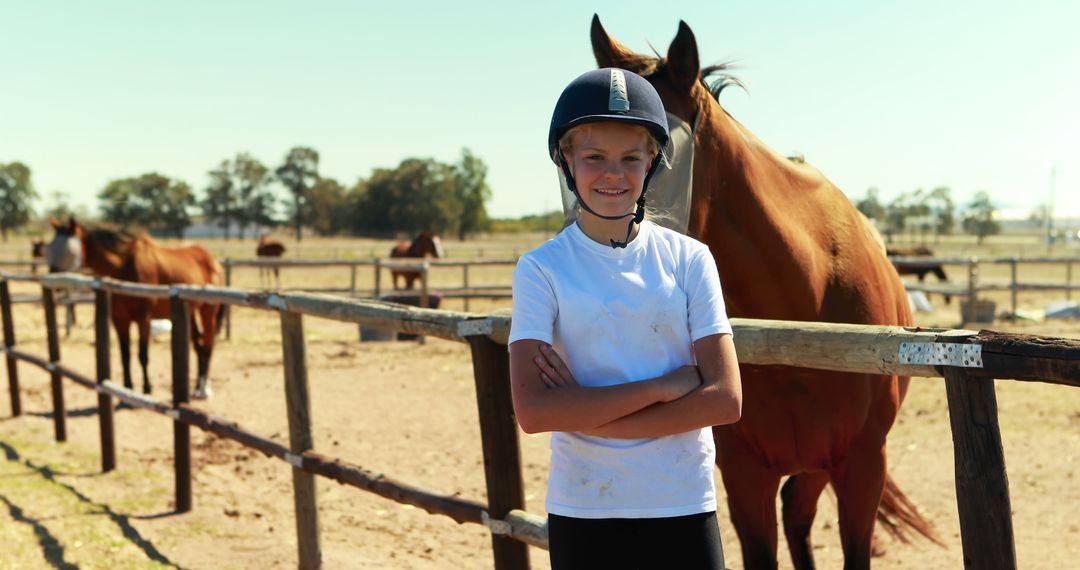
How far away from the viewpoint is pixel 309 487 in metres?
3.82

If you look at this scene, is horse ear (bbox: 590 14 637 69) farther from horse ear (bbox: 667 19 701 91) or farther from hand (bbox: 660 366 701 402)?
hand (bbox: 660 366 701 402)

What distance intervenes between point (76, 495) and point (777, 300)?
174 inches

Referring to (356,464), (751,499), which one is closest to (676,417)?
(751,499)

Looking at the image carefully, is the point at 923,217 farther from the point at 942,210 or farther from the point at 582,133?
the point at 582,133

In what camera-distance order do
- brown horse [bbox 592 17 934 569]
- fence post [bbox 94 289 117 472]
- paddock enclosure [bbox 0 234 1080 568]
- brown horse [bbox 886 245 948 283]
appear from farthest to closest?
brown horse [bbox 886 245 948 283]
fence post [bbox 94 289 117 472]
paddock enclosure [bbox 0 234 1080 568]
brown horse [bbox 592 17 934 569]

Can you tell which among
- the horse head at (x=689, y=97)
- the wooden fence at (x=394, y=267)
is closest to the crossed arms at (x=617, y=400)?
the horse head at (x=689, y=97)

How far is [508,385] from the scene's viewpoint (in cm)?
264

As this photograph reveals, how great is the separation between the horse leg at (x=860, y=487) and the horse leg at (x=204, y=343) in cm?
687

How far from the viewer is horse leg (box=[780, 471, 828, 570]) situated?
10.9ft

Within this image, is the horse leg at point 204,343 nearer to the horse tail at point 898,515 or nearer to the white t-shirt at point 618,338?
the horse tail at point 898,515

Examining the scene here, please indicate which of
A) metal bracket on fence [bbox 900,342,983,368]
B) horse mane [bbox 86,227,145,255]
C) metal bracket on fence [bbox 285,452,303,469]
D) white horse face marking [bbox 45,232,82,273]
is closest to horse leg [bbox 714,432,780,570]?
metal bracket on fence [bbox 900,342,983,368]

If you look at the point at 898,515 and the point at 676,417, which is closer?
the point at 676,417

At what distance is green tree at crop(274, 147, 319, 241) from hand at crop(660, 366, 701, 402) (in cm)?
8421

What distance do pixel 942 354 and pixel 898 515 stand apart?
2364mm
